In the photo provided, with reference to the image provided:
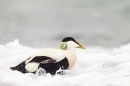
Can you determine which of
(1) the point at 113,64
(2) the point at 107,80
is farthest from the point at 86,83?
(1) the point at 113,64

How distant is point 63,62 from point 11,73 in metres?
0.60

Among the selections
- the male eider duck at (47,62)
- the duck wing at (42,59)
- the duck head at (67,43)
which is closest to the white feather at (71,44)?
the duck head at (67,43)

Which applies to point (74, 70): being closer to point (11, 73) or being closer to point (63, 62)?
point (63, 62)

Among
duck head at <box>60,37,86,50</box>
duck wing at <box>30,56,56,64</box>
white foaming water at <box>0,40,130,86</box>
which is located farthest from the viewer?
duck head at <box>60,37,86,50</box>

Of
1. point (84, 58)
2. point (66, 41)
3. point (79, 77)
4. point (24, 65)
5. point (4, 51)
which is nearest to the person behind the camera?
point (79, 77)

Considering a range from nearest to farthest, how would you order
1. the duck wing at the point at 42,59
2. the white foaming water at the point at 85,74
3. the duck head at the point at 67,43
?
the white foaming water at the point at 85,74
the duck wing at the point at 42,59
the duck head at the point at 67,43

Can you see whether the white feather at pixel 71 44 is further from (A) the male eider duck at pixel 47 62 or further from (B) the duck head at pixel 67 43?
(A) the male eider duck at pixel 47 62

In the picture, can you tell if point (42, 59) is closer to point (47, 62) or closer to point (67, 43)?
point (47, 62)

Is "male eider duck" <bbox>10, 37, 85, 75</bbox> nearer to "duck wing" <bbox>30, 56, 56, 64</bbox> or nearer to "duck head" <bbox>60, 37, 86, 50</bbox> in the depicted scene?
"duck wing" <bbox>30, 56, 56, 64</bbox>

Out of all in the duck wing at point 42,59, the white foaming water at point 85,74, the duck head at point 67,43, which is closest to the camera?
the white foaming water at point 85,74

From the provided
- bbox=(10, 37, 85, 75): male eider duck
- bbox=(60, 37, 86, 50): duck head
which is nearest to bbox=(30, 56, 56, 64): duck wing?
bbox=(10, 37, 85, 75): male eider duck

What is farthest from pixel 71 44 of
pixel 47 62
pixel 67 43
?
pixel 47 62

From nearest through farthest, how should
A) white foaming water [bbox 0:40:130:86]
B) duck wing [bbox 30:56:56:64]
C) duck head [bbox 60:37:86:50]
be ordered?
white foaming water [bbox 0:40:130:86] < duck wing [bbox 30:56:56:64] < duck head [bbox 60:37:86:50]

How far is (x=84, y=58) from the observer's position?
517cm
